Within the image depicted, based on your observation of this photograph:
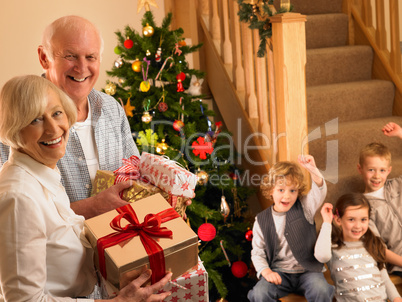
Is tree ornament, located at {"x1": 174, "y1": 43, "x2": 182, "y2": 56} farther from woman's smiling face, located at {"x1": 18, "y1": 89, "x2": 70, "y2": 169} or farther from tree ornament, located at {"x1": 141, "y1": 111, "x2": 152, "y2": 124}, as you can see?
woman's smiling face, located at {"x1": 18, "y1": 89, "x2": 70, "y2": 169}

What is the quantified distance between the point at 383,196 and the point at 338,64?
4.23 feet

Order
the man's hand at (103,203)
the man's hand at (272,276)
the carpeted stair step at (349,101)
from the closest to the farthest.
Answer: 1. the man's hand at (103,203)
2. the man's hand at (272,276)
3. the carpeted stair step at (349,101)

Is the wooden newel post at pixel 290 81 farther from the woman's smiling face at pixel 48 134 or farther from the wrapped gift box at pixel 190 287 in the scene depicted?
the woman's smiling face at pixel 48 134

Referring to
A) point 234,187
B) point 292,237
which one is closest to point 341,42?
point 234,187

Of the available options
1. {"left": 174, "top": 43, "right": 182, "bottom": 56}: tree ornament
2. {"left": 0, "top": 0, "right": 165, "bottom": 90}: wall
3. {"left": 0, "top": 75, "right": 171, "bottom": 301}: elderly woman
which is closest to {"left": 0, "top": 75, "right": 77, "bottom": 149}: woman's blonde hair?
{"left": 0, "top": 75, "right": 171, "bottom": 301}: elderly woman

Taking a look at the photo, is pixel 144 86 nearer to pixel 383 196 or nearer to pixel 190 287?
pixel 383 196

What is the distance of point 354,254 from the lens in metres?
2.59

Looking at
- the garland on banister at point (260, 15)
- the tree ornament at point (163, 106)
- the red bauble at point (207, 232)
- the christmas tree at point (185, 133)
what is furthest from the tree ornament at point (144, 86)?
the red bauble at point (207, 232)

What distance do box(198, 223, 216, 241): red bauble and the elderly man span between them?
96cm

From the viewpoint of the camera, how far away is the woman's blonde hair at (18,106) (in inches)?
46.5

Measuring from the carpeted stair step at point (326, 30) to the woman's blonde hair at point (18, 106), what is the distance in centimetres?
302

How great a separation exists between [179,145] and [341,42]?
192 cm

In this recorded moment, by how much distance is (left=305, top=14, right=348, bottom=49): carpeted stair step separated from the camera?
3.88 m

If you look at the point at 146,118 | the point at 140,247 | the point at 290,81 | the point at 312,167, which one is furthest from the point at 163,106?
the point at 140,247
